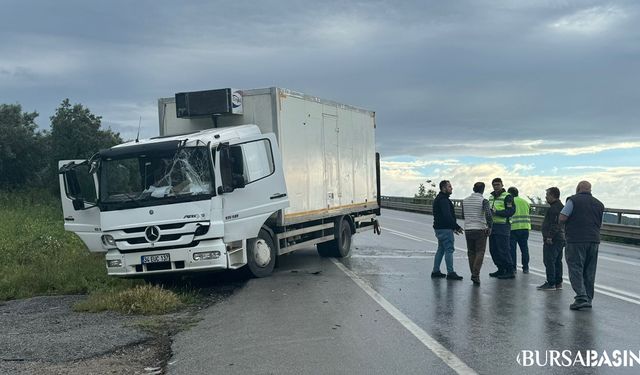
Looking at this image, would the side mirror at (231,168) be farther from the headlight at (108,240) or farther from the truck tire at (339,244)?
the truck tire at (339,244)

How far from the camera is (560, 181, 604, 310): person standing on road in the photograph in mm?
8594

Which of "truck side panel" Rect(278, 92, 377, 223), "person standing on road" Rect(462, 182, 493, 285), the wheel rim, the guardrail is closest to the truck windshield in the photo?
the wheel rim

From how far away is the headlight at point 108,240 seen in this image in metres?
9.84

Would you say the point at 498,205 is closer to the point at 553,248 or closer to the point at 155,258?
the point at 553,248

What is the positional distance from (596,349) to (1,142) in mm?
31794

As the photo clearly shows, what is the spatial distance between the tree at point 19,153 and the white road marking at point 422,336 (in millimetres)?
27374

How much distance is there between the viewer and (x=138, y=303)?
8.59 m

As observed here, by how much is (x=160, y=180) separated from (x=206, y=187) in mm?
779

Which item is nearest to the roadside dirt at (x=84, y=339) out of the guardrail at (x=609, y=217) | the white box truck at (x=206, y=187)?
the white box truck at (x=206, y=187)

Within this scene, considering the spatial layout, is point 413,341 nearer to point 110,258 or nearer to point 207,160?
point 207,160

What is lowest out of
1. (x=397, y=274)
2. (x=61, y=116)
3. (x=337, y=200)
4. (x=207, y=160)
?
(x=397, y=274)

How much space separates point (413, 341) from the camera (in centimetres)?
648

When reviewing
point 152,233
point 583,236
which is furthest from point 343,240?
point 583,236

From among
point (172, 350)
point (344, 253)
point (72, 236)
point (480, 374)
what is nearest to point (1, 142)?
point (72, 236)
